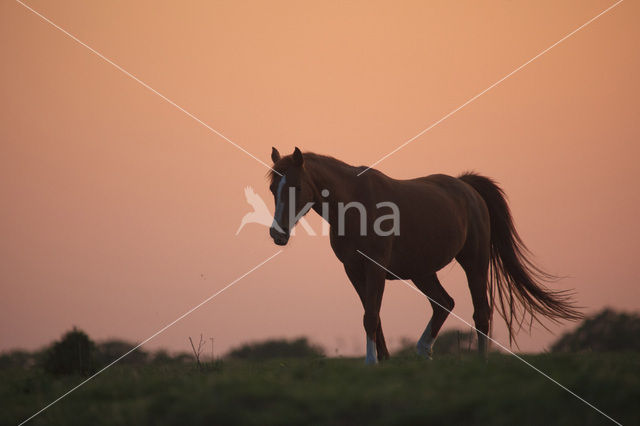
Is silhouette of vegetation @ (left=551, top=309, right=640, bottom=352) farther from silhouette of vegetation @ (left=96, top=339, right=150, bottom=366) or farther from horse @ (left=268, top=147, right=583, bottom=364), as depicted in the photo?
silhouette of vegetation @ (left=96, top=339, right=150, bottom=366)

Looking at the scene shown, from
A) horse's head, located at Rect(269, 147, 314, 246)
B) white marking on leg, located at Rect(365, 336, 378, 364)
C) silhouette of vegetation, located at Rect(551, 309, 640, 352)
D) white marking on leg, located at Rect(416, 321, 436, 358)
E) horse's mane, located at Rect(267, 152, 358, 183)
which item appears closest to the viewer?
white marking on leg, located at Rect(365, 336, 378, 364)

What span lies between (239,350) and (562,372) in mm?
11649

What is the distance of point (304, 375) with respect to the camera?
6.75m

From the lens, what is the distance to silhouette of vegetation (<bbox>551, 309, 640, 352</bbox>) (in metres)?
22.6

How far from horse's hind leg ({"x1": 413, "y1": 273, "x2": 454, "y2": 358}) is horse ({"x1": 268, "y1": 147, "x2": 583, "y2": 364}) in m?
0.02

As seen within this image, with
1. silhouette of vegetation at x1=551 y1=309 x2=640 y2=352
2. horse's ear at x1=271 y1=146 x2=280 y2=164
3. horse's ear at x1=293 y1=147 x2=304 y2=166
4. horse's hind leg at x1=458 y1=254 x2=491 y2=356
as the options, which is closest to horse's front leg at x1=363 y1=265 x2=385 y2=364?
horse's ear at x1=293 y1=147 x2=304 y2=166

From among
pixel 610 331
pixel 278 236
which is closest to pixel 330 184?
pixel 278 236

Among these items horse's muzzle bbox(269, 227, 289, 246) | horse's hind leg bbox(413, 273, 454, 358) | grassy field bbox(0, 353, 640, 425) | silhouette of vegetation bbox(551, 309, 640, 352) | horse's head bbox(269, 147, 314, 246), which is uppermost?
horse's head bbox(269, 147, 314, 246)

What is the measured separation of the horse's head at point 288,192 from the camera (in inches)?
319

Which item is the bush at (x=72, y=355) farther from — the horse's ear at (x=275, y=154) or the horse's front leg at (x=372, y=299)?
the horse's front leg at (x=372, y=299)

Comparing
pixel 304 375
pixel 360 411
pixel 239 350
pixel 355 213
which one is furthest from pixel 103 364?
pixel 239 350

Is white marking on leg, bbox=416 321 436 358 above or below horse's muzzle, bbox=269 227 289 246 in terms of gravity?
below

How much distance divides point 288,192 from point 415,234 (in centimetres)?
213

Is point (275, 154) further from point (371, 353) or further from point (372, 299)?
point (371, 353)
